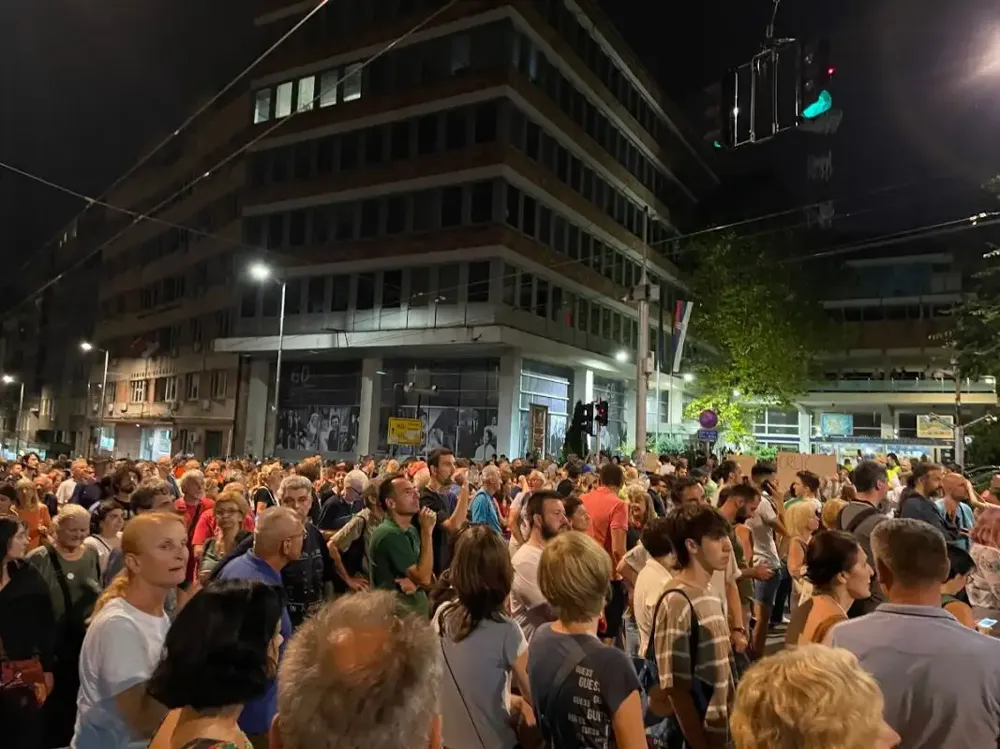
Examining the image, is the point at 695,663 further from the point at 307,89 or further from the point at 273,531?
the point at 307,89

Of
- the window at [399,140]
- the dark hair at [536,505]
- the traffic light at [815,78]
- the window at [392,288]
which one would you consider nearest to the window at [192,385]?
the window at [392,288]

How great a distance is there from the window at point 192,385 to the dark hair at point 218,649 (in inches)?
1629

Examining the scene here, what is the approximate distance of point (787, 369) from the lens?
34.1 meters

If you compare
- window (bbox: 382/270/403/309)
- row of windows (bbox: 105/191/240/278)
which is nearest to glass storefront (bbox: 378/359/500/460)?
window (bbox: 382/270/403/309)

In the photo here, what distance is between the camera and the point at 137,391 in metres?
49.1

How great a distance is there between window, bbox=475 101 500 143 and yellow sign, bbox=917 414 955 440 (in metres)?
29.8

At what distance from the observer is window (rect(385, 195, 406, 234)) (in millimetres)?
30516

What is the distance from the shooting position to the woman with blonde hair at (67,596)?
12.5 feet

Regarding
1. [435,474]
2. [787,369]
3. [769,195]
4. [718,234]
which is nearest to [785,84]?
[435,474]

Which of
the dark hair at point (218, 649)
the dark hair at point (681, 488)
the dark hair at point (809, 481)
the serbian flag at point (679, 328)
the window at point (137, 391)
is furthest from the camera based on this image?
the window at point (137, 391)

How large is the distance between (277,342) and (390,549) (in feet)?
97.5

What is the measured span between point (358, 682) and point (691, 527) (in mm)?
2531

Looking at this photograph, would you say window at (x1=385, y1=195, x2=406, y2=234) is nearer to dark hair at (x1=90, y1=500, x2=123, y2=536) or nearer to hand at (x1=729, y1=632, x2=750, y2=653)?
dark hair at (x1=90, y1=500, x2=123, y2=536)

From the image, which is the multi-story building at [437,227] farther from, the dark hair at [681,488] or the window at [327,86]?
the dark hair at [681,488]
